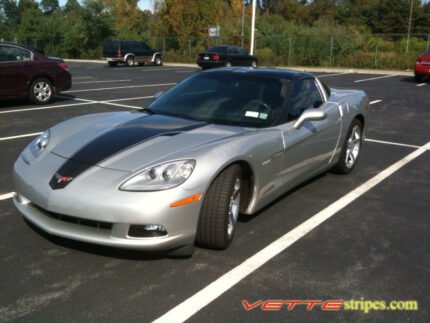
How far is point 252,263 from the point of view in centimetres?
350

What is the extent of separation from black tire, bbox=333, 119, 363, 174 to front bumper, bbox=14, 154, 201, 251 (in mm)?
2982

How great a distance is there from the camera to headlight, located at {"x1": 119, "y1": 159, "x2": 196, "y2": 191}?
318 centimetres

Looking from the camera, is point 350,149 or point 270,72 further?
point 350,149

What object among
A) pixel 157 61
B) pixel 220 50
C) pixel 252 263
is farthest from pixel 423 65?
pixel 252 263

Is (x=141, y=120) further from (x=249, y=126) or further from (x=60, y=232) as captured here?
(x=60, y=232)

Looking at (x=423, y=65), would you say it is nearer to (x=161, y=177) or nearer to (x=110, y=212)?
(x=161, y=177)

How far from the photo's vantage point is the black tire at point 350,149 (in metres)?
5.76

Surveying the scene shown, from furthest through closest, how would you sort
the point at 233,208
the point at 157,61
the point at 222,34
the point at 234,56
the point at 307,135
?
the point at 222,34 < the point at 157,61 < the point at 234,56 < the point at 307,135 < the point at 233,208

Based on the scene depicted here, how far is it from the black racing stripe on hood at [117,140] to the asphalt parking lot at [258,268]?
1.98 feet

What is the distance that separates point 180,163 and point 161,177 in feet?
0.57

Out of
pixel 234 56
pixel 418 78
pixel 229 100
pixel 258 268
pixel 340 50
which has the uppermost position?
pixel 340 50

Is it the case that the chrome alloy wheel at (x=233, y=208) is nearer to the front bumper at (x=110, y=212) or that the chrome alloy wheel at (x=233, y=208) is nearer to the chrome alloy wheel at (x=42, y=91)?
the front bumper at (x=110, y=212)

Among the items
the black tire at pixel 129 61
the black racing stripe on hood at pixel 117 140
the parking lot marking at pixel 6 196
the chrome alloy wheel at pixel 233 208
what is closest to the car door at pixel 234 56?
the black tire at pixel 129 61

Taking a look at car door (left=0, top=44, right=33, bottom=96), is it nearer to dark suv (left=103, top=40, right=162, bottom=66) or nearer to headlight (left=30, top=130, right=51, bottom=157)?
headlight (left=30, top=130, right=51, bottom=157)
